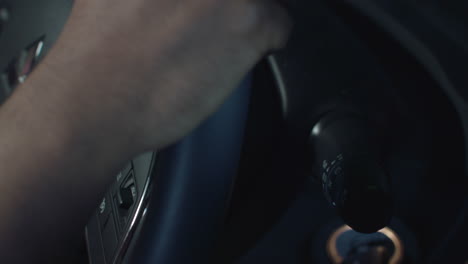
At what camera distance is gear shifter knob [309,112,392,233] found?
354 mm

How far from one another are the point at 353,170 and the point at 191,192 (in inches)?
5.4

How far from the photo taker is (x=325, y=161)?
1.36 ft

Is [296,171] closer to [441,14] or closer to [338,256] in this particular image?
[338,256]

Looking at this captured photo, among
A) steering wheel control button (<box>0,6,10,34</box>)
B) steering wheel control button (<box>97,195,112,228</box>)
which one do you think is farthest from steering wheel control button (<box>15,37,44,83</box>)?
steering wheel control button (<box>97,195,112,228</box>)

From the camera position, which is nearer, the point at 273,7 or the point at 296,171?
the point at 273,7

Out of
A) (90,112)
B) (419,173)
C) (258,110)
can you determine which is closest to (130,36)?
(90,112)

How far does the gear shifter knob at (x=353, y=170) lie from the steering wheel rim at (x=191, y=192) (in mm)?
82

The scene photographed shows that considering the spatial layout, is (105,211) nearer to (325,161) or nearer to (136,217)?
(136,217)

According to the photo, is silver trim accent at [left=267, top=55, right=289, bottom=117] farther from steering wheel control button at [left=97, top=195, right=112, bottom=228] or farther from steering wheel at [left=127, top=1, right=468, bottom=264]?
steering wheel control button at [left=97, top=195, right=112, bottom=228]

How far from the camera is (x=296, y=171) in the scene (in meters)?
0.49

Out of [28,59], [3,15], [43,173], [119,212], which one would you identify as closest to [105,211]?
[119,212]

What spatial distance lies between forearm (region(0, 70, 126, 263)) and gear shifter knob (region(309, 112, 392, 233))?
168 millimetres

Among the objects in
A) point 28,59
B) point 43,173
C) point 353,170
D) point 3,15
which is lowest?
point 353,170

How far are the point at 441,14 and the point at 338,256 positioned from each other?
251mm
